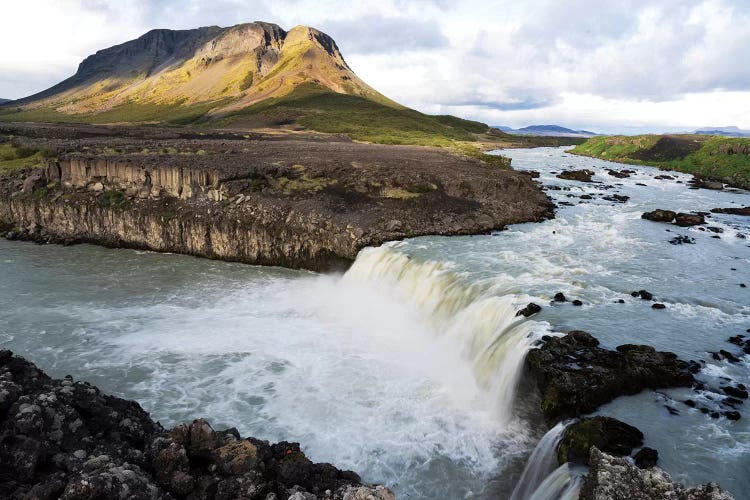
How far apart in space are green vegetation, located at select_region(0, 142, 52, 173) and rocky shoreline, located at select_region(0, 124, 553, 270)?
3554 millimetres

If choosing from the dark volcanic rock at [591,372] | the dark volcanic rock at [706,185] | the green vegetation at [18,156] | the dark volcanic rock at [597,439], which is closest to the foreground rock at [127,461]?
the dark volcanic rock at [597,439]

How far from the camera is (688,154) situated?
3383 inches

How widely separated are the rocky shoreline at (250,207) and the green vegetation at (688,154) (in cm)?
4612

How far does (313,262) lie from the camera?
114 ft

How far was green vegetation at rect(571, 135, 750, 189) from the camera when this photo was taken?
2741 inches

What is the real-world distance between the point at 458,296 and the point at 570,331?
6982mm

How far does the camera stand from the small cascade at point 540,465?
12580 millimetres

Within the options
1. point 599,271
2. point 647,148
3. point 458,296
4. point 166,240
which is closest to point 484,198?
point 599,271

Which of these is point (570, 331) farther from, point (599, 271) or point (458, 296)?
point (599, 271)

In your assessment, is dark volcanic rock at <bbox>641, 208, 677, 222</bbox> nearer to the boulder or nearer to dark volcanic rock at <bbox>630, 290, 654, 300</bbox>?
dark volcanic rock at <bbox>630, 290, 654, 300</bbox>

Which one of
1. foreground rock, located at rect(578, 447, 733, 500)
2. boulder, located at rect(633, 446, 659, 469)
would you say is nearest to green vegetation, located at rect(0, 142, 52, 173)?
foreground rock, located at rect(578, 447, 733, 500)

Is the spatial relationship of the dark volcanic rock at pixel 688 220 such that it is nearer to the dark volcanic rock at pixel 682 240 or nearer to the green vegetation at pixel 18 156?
the dark volcanic rock at pixel 682 240

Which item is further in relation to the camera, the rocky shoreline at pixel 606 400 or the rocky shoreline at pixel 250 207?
the rocky shoreline at pixel 250 207

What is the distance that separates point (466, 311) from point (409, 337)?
3539 millimetres
